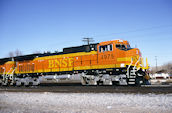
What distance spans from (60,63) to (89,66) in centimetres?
361

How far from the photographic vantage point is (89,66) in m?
16.6

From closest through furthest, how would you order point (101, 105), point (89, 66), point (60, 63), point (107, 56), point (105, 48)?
point (101, 105), point (107, 56), point (105, 48), point (89, 66), point (60, 63)

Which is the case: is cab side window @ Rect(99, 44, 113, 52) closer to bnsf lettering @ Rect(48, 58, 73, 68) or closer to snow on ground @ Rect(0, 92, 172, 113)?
bnsf lettering @ Rect(48, 58, 73, 68)

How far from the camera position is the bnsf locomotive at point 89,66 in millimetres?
14578

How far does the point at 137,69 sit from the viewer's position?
557 inches

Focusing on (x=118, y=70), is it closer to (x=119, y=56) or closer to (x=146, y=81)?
(x=119, y=56)

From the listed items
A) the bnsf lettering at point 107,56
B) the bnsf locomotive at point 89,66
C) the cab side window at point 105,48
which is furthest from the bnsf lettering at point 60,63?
the bnsf lettering at point 107,56

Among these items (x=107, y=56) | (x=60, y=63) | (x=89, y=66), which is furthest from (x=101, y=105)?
(x=60, y=63)

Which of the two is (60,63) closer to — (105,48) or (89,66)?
(89,66)

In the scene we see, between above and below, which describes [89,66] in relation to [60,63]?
below

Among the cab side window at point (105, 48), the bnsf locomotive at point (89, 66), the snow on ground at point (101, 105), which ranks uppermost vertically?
the cab side window at point (105, 48)

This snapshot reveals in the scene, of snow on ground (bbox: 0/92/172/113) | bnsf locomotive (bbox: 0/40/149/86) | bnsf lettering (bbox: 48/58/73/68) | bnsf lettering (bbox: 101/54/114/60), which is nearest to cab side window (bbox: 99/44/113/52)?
bnsf locomotive (bbox: 0/40/149/86)

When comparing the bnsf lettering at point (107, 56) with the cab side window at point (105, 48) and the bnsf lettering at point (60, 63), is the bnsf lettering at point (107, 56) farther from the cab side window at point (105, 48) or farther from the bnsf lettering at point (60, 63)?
the bnsf lettering at point (60, 63)

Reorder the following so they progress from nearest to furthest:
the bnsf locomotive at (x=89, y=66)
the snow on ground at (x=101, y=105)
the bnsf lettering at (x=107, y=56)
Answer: the snow on ground at (x=101, y=105)
the bnsf locomotive at (x=89, y=66)
the bnsf lettering at (x=107, y=56)
